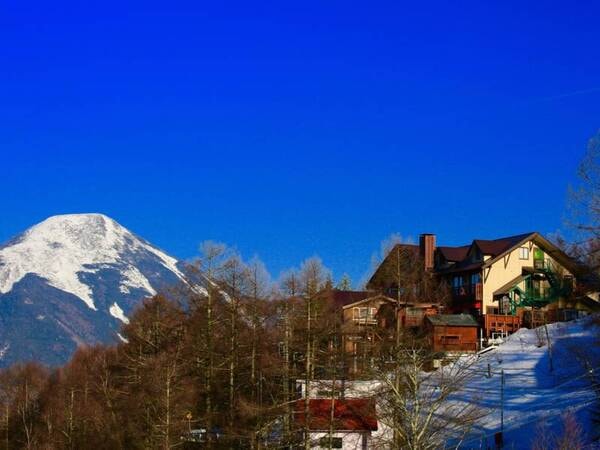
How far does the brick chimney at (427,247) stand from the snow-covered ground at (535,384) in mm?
18335

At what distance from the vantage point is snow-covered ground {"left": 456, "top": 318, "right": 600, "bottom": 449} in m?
46.4

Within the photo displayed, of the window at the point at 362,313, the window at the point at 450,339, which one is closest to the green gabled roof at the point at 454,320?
the window at the point at 450,339

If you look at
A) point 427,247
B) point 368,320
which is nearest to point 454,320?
point 368,320

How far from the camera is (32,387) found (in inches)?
4183

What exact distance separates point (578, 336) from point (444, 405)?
1582 cm

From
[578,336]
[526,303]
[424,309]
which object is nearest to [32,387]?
[424,309]

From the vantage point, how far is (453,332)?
74.9m

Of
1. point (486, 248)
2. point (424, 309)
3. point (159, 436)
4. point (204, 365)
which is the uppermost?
point (486, 248)

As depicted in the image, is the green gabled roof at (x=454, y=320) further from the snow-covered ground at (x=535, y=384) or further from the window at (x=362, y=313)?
the snow-covered ground at (x=535, y=384)

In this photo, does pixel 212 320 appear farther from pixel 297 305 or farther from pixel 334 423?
pixel 334 423

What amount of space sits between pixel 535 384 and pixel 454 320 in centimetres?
2116

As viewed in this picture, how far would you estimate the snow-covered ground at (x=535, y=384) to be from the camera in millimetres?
46406

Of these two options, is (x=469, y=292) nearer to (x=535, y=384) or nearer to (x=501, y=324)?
(x=501, y=324)

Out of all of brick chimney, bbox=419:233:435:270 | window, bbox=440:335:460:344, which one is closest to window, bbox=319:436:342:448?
window, bbox=440:335:460:344
